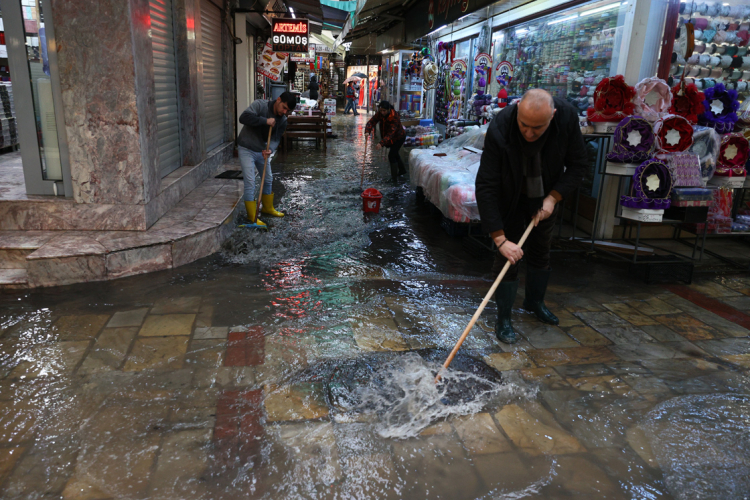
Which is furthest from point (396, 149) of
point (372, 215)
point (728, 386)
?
point (728, 386)

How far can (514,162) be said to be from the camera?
3973mm

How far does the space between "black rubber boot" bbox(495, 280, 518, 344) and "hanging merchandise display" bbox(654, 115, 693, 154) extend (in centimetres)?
278

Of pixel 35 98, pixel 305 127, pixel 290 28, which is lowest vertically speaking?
pixel 305 127

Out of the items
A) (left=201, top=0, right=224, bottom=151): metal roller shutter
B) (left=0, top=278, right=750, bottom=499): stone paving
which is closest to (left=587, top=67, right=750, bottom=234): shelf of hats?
(left=0, top=278, right=750, bottom=499): stone paving

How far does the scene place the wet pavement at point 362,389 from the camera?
2719 mm

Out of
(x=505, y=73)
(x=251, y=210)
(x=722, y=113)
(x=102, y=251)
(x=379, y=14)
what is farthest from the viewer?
(x=379, y=14)

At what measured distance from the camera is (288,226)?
300 inches

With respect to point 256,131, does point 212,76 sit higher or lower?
higher

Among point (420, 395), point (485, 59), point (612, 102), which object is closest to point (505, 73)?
point (485, 59)

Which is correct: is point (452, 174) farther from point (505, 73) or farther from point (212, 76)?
point (212, 76)

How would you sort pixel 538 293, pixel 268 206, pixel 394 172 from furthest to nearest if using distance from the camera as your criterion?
pixel 394 172 < pixel 268 206 < pixel 538 293

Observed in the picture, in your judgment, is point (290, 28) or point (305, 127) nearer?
point (290, 28)

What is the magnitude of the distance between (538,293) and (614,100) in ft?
9.63

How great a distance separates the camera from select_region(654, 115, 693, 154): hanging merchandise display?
5.63 m
